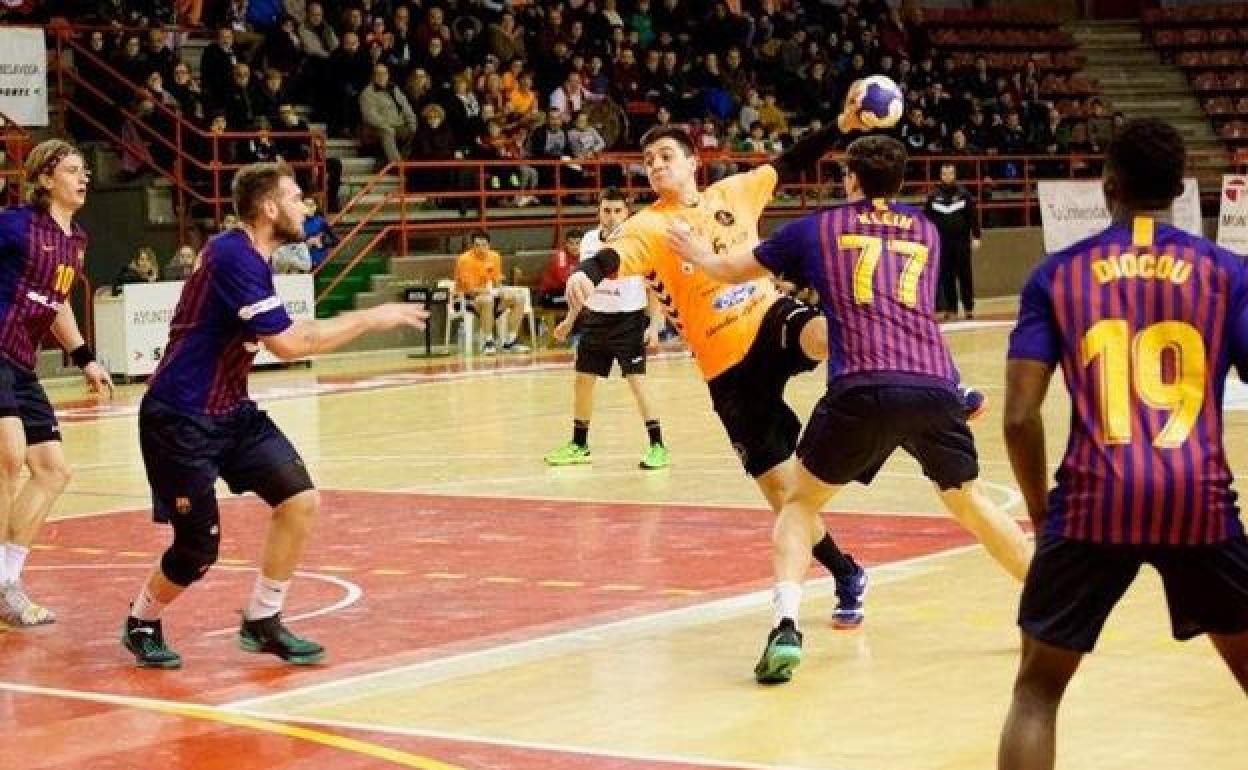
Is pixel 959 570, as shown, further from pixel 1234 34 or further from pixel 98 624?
pixel 1234 34

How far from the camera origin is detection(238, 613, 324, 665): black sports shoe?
351 inches

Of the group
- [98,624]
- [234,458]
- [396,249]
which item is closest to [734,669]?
[234,458]

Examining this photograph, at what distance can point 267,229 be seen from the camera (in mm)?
8883

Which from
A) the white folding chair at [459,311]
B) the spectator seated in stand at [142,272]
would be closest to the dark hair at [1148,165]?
the spectator seated in stand at [142,272]

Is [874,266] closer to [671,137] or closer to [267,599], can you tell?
[671,137]

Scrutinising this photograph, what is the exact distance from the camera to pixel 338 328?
8.30 metres

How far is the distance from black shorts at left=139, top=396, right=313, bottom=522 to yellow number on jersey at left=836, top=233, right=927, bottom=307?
91.9 inches

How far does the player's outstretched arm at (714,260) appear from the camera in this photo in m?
8.01

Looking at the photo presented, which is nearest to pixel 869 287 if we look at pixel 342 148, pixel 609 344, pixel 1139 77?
pixel 609 344

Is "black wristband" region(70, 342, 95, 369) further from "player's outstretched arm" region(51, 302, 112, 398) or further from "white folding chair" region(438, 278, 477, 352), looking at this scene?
"white folding chair" region(438, 278, 477, 352)

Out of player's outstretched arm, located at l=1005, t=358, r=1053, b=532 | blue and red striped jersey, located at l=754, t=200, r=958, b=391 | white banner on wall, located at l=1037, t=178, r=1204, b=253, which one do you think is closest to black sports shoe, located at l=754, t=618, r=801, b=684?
blue and red striped jersey, located at l=754, t=200, r=958, b=391

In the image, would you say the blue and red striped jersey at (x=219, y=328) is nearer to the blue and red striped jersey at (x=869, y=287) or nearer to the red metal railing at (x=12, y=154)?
the blue and red striped jersey at (x=869, y=287)

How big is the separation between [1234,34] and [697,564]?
3745cm

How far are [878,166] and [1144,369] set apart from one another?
304 centimetres
